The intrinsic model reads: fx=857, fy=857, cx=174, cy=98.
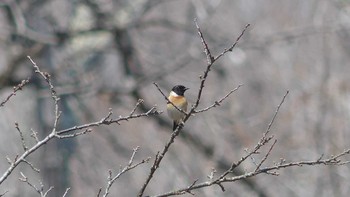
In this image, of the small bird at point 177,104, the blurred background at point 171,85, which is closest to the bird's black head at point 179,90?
the small bird at point 177,104

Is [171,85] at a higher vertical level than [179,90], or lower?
higher

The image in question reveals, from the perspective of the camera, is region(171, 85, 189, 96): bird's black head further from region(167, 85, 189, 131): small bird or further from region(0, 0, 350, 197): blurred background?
region(0, 0, 350, 197): blurred background

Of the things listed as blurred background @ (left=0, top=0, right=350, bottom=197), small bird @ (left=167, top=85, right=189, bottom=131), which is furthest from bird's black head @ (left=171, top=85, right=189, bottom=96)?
blurred background @ (left=0, top=0, right=350, bottom=197)

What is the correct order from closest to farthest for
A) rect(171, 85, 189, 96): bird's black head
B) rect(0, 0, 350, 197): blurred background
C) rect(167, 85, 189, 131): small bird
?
rect(167, 85, 189, 131): small bird
rect(171, 85, 189, 96): bird's black head
rect(0, 0, 350, 197): blurred background

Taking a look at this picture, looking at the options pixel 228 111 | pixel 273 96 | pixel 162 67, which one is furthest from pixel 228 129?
pixel 273 96

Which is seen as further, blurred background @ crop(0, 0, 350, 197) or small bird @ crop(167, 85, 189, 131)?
blurred background @ crop(0, 0, 350, 197)

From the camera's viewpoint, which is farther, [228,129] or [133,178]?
[133,178]

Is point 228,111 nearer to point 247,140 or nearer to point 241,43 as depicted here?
point 247,140

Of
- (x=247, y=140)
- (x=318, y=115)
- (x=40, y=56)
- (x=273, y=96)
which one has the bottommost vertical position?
(x=247, y=140)

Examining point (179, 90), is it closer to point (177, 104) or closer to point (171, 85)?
point (177, 104)

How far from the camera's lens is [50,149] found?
11469 millimetres

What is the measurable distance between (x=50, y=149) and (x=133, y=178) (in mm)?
5545

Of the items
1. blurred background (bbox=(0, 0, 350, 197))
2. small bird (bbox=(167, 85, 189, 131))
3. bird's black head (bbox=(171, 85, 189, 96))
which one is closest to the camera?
small bird (bbox=(167, 85, 189, 131))

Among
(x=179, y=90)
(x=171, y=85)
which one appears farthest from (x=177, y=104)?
(x=171, y=85)
